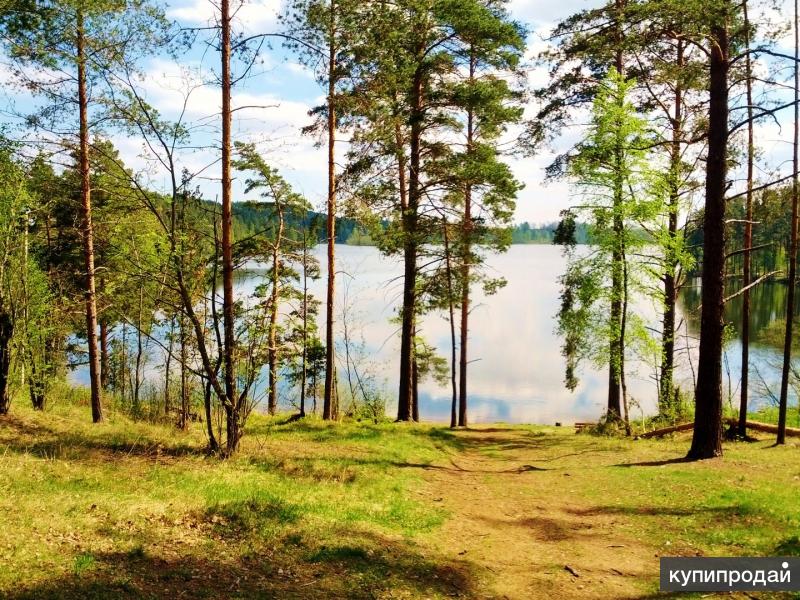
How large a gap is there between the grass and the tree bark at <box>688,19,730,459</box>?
1.73m

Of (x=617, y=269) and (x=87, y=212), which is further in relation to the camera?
(x=617, y=269)

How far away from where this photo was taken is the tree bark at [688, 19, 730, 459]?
11.3 meters

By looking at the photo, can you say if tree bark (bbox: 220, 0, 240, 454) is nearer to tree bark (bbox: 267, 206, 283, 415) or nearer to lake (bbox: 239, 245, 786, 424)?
tree bark (bbox: 267, 206, 283, 415)

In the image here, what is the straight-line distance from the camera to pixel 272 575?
244 inches

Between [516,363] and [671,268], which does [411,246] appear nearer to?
[671,268]

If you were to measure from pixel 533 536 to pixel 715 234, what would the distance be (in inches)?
290

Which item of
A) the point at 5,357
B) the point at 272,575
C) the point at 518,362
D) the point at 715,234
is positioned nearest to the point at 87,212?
the point at 5,357

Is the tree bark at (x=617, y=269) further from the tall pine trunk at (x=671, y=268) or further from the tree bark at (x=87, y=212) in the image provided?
the tree bark at (x=87, y=212)

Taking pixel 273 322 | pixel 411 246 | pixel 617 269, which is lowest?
pixel 273 322

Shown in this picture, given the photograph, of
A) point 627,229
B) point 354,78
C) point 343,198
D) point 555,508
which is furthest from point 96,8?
point 627,229

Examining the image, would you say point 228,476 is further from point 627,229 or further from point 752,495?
point 627,229

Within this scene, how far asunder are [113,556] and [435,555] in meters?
3.91

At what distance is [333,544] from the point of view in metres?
7.19

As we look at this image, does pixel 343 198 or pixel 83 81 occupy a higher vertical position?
pixel 83 81
